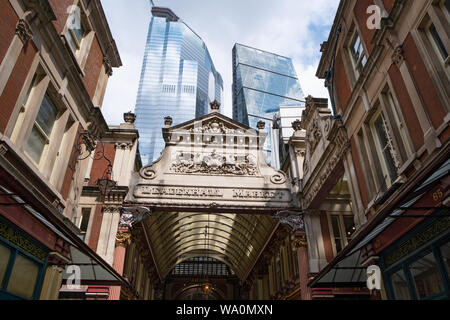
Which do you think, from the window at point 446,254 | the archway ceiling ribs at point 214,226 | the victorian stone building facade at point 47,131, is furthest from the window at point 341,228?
the victorian stone building facade at point 47,131

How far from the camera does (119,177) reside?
18.0 metres

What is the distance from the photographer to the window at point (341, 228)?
16984 mm

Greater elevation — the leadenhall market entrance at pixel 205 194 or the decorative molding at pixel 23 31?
the leadenhall market entrance at pixel 205 194

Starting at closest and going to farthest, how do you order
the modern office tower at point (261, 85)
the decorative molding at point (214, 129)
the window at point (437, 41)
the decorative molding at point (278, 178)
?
the window at point (437, 41)
the decorative molding at point (278, 178)
the decorative molding at point (214, 129)
the modern office tower at point (261, 85)

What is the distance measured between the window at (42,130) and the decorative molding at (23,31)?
1.96m

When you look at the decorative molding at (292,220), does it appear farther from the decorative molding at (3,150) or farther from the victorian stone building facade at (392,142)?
the decorative molding at (3,150)

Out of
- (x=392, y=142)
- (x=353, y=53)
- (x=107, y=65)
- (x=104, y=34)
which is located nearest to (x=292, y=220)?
(x=353, y=53)

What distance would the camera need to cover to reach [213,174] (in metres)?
18.9

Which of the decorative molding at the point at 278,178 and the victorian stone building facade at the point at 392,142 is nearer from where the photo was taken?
the victorian stone building facade at the point at 392,142

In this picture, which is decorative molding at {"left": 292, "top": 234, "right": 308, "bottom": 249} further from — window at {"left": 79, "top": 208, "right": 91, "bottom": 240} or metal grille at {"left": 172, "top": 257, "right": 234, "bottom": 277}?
metal grille at {"left": 172, "top": 257, "right": 234, "bottom": 277}

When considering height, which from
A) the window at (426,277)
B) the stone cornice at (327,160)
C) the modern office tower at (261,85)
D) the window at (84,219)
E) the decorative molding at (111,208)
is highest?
the modern office tower at (261,85)

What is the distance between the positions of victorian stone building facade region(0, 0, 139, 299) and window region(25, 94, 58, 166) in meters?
0.03

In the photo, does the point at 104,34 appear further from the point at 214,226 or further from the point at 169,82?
the point at 169,82
